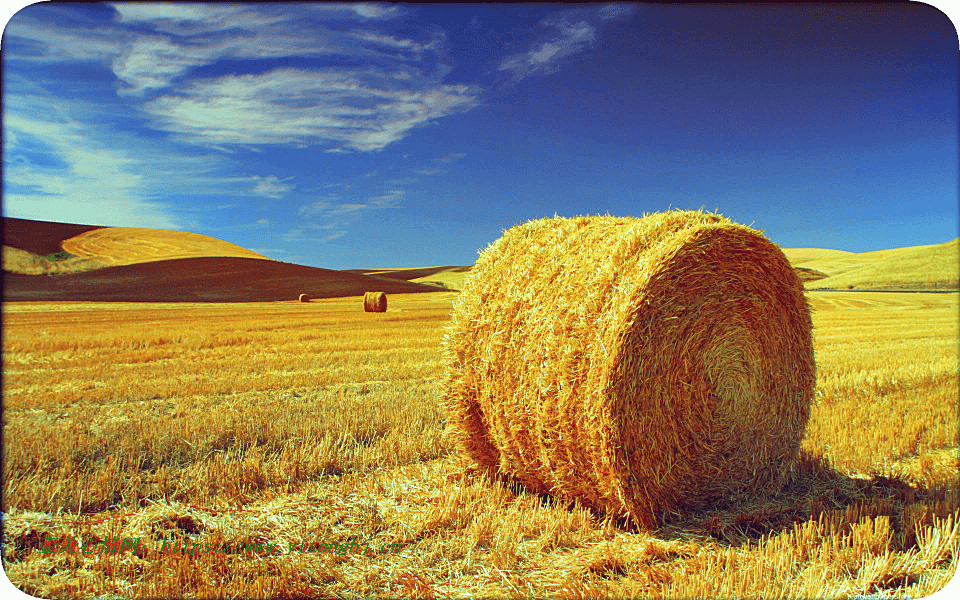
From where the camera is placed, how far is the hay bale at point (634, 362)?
3855mm

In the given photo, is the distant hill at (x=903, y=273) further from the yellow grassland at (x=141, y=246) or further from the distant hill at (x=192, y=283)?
the yellow grassland at (x=141, y=246)

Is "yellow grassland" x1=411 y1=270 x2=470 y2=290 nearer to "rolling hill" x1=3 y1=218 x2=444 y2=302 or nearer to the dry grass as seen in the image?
"rolling hill" x1=3 y1=218 x2=444 y2=302

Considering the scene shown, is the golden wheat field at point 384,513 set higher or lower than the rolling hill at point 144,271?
lower

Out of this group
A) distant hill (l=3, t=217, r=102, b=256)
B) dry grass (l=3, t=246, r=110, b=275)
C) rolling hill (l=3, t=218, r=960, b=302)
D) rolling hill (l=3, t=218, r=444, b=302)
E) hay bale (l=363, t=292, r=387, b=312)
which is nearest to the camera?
hay bale (l=363, t=292, r=387, b=312)

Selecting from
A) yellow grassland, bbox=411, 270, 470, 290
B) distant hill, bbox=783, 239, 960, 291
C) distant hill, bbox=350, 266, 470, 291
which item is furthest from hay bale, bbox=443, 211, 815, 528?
yellow grassland, bbox=411, 270, 470, 290

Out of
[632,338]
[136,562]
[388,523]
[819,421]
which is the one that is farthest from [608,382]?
[819,421]

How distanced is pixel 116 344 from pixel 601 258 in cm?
1293

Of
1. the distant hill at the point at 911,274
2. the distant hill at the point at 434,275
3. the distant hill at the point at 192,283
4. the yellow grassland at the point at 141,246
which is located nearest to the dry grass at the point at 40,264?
the distant hill at the point at 192,283

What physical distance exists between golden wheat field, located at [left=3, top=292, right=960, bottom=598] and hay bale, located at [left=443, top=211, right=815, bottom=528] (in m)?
0.31

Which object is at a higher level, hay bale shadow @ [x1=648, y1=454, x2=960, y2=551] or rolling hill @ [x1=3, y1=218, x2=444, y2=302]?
rolling hill @ [x1=3, y1=218, x2=444, y2=302]

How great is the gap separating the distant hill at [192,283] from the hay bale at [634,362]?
39.9 meters

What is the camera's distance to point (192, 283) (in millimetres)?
45406

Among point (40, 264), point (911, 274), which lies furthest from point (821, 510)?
point (40, 264)

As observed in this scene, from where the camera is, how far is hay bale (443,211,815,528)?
12.6ft
